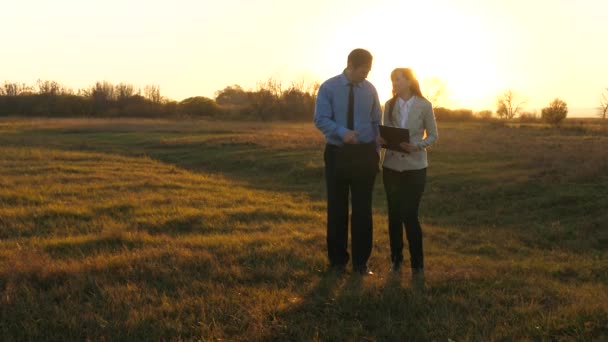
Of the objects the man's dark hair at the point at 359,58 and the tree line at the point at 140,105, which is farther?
the tree line at the point at 140,105

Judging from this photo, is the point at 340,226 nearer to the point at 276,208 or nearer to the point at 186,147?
the point at 276,208

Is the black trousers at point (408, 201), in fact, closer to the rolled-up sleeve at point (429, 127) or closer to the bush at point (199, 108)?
the rolled-up sleeve at point (429, 127)

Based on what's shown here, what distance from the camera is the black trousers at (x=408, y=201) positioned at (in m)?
5.17

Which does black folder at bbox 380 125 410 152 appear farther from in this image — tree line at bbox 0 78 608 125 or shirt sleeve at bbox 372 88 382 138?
tree line at bbox 0 78 608 125

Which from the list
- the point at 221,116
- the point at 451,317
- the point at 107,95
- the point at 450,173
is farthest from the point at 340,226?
the point at 107,95

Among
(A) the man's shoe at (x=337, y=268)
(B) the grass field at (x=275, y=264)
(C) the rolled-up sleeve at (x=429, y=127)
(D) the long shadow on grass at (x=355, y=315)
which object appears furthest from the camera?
(A) the man's shoe at (x=337, y=268)

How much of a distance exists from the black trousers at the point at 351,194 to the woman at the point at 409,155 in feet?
0.71

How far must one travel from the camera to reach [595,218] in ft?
31.8

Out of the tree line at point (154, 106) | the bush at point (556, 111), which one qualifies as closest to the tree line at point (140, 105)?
the tree line at point (154, 106)

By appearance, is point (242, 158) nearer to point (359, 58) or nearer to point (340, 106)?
point (340, 106)

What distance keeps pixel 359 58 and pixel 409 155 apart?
3.51 ft

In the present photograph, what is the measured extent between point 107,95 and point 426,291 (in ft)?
301

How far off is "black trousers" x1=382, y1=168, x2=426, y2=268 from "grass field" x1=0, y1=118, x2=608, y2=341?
0.39 metres

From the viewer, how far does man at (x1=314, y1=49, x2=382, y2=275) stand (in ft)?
16.1
